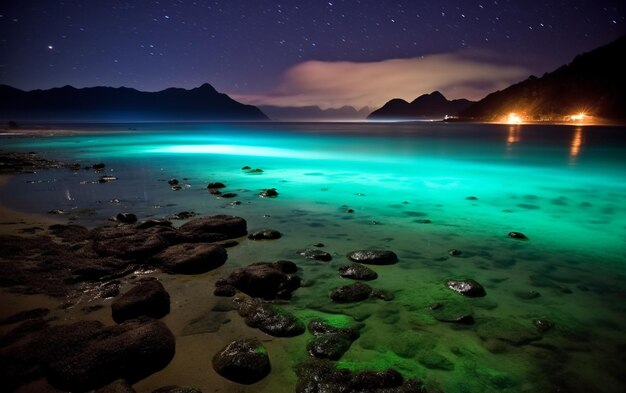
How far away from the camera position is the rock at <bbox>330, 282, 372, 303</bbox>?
5.77 m

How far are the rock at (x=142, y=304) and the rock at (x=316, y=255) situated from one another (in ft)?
10.4

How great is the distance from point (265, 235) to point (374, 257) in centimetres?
297

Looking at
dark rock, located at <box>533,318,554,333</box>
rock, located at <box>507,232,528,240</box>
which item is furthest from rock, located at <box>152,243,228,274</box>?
rock, located at <box>507,232,528,240</box>

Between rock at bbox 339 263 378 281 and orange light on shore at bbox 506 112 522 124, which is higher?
orange light on shore at bbox 506 112 522 124

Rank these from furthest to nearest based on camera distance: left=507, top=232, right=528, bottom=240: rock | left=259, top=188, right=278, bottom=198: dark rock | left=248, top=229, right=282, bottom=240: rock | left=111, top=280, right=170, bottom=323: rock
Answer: left=259, top=188, right=278, bottom=198: dark rock → left=507, top=232, right=528, bottom=240: rock → left=248, top=229, right=282, bottom=240: rock → left=111, top=280, right=170, bottom=323: rock

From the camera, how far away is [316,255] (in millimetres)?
7609

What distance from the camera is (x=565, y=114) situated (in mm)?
131500

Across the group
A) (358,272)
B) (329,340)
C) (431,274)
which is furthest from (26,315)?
(431,274)

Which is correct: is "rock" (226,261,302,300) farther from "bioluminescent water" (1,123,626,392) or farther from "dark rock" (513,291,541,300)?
"dark rock" (513,291,541,300)

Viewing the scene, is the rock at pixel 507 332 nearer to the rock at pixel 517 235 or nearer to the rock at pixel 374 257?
the rock at pixel 374 257

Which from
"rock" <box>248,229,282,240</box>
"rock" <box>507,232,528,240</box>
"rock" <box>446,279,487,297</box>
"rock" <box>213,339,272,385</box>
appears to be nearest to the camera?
"rock" <box>213,339,272,385</box>

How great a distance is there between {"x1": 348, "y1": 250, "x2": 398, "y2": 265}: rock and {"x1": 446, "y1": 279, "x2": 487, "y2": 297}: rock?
4.71 feet

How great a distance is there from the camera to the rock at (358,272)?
6.60 metres

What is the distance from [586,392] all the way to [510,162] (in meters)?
30.9
